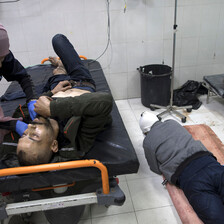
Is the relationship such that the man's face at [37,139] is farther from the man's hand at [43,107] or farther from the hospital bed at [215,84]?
the hospital bed at [215,84]

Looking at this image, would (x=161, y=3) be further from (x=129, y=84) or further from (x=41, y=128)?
(x=41, y=128)

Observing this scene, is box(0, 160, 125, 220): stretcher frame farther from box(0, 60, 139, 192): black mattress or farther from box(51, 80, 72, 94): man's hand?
box(51, 80, 72, 94): man's hand

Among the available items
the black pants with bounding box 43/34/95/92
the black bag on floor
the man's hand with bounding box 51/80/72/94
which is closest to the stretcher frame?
the man's hand with bounding box 51/80/72/94

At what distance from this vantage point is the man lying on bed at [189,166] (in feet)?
4.73

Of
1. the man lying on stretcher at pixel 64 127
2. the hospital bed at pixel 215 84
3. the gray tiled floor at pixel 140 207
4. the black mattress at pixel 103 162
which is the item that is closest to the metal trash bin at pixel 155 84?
the hospital bed at pixel 215 84

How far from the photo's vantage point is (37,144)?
4.47 feet

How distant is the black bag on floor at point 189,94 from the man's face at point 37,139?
2.32 metres

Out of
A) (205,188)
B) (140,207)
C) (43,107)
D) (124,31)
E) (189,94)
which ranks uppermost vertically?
(124,31)

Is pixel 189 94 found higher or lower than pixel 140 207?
higher

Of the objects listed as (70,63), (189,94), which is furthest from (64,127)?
(189,94)

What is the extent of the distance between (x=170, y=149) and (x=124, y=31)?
201 centimetres

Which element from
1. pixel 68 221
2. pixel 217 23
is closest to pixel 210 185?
pixel 68 221

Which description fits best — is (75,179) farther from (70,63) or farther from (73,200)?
(70,63)

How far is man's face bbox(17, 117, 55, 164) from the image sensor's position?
133 centimetres
